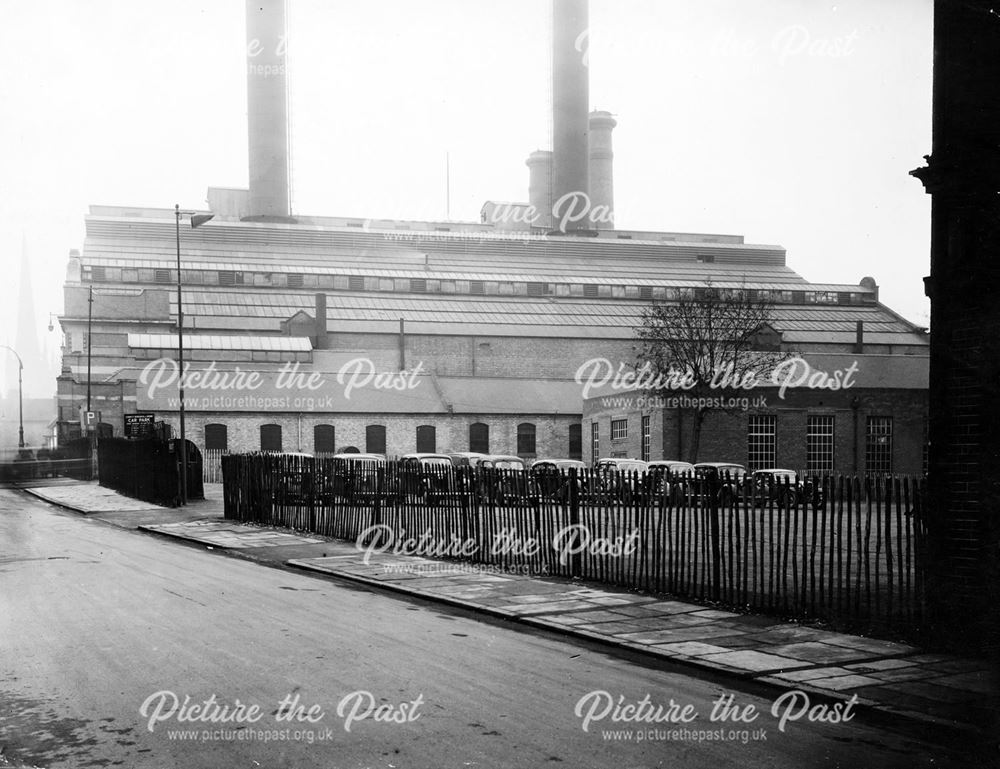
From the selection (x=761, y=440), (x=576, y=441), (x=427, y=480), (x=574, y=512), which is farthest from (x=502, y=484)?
(x=576, y=441)

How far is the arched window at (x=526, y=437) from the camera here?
174 feet

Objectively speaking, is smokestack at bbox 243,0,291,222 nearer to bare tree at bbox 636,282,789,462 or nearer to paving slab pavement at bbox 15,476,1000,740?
bare tree at bbox 636,282,789,462

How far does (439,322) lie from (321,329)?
347 inches

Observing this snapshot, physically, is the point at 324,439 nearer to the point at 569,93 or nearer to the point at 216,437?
the point at 216,437

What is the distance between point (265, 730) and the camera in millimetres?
6059

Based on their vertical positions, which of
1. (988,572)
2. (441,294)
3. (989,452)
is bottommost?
(988,572)

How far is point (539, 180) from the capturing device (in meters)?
95.8

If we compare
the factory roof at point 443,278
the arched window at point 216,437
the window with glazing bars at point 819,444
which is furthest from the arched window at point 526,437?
the factory roof at point 443,278

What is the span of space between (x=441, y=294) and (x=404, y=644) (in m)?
67.2

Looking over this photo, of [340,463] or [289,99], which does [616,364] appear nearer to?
[289,99]

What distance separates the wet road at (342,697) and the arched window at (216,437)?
37.9 m

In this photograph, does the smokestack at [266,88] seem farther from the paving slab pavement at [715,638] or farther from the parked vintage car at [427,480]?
the paving slab pavement at [715,638]

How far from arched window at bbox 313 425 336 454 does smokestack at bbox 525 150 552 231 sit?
47889 mm

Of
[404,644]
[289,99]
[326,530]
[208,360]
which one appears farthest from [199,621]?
[289,99]
